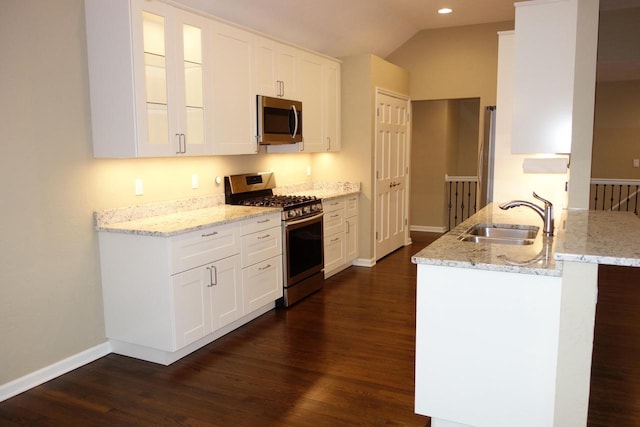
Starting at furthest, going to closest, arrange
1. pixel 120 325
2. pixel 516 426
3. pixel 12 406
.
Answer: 1. pixel 120 325
2. pixel 12 406
3. pixel 516 426

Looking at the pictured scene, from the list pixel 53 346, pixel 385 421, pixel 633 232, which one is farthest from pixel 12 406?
pixel 633 232

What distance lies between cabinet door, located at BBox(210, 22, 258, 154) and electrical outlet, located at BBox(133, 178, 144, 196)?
63 centimetres

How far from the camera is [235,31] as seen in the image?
4082 millimetres

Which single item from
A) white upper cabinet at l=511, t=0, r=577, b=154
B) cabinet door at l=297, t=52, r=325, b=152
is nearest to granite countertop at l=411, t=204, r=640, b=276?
white upper cabinet at l=511, t=0, r=577, b=154

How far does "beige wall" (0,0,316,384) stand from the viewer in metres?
2.91

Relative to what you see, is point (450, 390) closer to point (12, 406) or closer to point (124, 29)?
point (12, 406)

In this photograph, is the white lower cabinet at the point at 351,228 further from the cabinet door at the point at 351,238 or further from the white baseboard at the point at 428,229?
the white baseboard at the point at 428,229

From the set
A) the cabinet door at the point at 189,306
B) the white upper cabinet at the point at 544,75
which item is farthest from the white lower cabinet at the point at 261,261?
the white upper cabinet at the point at 544,75

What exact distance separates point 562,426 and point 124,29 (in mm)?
3248

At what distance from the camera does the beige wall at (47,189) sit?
9.56 feet

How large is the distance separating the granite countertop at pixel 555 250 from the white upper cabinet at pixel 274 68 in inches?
91.4

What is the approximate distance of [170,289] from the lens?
3.21 metres

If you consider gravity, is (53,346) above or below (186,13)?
below

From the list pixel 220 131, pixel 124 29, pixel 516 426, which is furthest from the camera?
pixel 220 131
